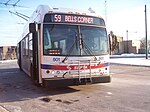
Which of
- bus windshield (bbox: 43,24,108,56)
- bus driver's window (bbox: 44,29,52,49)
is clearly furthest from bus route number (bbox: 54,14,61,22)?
bus driver's window (bbox: 44,29,52,49)

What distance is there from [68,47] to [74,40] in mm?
363

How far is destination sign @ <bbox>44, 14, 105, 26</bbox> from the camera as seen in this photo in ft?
33.4

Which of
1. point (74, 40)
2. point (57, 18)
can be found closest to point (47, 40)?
point (57, 18)

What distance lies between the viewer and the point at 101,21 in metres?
11.0

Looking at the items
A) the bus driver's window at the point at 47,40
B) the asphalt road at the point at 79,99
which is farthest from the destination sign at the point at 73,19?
the asphalt road at the point at 79,99

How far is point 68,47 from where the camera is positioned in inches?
402

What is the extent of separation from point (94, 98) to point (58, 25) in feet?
9.69

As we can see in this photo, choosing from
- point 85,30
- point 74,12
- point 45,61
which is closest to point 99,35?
point 85,30

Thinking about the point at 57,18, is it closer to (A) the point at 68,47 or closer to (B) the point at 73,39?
(B) the point at 73,39

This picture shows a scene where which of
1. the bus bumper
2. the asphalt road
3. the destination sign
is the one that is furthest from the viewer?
the destination sign

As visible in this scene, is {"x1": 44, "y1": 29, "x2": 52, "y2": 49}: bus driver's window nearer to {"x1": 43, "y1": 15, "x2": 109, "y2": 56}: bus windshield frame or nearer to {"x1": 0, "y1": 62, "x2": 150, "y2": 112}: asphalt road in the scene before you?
{"x1": 43, "y1": 15, "x2": 109, "y2": 56}: bus windshield frame

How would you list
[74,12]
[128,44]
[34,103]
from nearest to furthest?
[34,103]
[74,12]
[128,44]

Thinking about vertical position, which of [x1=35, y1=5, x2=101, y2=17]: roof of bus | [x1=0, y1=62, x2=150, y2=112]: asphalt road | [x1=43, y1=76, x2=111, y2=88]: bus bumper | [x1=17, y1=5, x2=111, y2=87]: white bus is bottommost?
[x1=0, y1=62, x2=150, y2=112]: asphalt road

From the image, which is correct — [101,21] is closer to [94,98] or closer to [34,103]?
[94,98]
